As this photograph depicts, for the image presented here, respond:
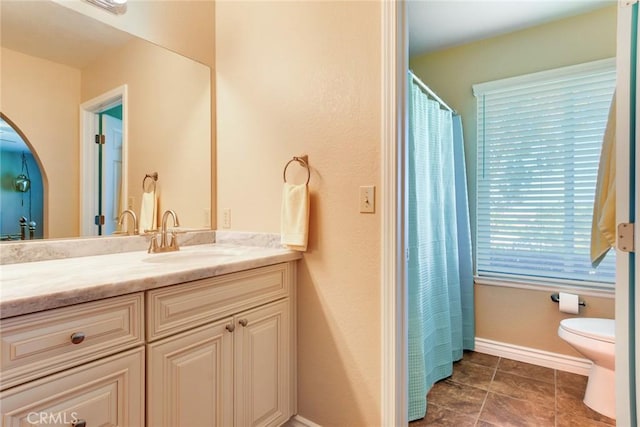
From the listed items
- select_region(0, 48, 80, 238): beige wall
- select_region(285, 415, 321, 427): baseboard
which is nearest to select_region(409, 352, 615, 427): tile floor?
select_region(285, 415, 321, 427): baseboard

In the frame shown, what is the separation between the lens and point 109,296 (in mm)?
884

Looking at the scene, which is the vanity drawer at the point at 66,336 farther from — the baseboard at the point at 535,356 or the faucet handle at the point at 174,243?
the baseboard at the point at 535,356

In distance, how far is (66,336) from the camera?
0.81 meters

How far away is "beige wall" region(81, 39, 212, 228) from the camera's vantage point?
A: 1.52 m

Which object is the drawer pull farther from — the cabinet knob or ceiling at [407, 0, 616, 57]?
ceiling at [407, 0, 616, 57]

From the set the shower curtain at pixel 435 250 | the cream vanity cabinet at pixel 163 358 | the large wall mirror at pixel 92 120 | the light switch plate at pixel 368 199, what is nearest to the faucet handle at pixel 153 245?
the large wall mirror at pixel 92 120

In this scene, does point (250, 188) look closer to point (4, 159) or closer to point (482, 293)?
point (4, 159)

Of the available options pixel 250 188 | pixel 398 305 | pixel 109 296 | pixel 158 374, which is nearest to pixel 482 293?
pixel 398 305

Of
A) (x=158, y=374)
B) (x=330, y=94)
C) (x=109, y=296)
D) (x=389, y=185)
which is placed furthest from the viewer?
(x=330, y=94)

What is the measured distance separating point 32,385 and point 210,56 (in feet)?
5.82

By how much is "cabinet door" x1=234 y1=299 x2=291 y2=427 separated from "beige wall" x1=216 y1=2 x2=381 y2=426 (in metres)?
0.12

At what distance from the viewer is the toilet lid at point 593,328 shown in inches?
68.3

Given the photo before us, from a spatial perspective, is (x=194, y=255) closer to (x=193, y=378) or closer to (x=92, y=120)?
(x=193, y=378)

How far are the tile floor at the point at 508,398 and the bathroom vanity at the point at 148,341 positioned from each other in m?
0.91
